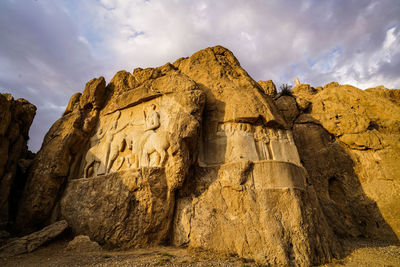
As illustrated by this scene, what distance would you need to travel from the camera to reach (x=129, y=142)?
9164 millimetres

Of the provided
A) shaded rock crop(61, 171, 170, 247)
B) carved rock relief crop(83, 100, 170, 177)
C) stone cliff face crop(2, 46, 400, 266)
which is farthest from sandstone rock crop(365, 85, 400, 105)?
shaded rock crop(61, 171, 170, 247)

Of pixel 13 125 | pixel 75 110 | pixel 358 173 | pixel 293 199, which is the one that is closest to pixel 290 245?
pixel 293 199

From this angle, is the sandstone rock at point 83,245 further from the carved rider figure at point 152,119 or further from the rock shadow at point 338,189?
the rock shadow at point 338,189

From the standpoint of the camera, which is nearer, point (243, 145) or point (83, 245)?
point (83, 245)

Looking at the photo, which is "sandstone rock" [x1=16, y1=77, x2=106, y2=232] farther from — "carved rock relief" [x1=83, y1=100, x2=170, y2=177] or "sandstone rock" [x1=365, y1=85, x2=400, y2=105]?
"sandstone rock" [x1=365, y1=85, x2=400, y2=105]

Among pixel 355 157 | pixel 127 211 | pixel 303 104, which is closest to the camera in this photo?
pixel 127 211

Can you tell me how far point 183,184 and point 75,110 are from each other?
24.2 feet

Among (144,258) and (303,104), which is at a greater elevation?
(303,104)

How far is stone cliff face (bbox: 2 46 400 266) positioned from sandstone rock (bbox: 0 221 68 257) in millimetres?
596

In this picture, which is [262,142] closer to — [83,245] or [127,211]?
[127,211]

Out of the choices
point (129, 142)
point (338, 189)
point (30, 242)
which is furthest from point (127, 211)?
point (338, 189)

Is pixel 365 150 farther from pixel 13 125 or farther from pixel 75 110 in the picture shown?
pixel 13 125

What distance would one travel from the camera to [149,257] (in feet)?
20.3

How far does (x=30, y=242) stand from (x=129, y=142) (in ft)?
15.4
